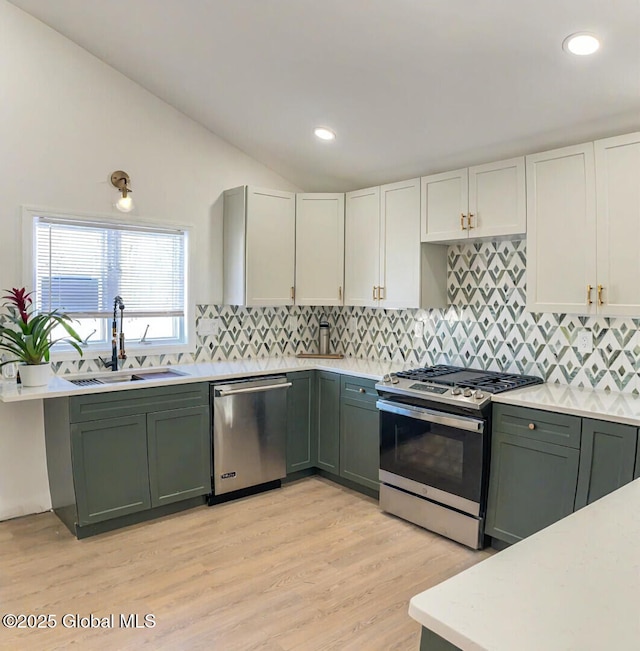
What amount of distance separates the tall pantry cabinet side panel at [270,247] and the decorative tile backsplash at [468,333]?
353 millimetres

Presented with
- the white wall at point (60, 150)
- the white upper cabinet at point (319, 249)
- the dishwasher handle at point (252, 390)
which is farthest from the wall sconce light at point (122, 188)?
the dishwasher handle at point (252, 390)

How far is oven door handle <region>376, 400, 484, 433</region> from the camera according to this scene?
2926 mm

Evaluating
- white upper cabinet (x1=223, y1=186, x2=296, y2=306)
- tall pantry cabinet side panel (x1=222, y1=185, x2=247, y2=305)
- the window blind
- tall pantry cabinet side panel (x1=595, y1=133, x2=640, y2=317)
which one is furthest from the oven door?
the window blind

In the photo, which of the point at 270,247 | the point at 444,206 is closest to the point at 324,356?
the point at 270,247

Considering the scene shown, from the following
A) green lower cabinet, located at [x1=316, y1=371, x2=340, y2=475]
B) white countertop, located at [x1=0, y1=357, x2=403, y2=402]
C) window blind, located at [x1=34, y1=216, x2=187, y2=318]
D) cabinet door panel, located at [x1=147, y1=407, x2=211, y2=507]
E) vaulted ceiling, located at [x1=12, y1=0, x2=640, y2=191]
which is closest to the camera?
vaulted ceiling, located at [x1=12, y1=0, x2=640, y2=191]

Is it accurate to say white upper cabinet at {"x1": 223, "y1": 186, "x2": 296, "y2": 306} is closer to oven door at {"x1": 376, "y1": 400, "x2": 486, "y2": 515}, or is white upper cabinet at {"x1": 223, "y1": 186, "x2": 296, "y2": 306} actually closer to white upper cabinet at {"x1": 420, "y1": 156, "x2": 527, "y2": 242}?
white upper cabinet at {"x1": 420, "y1": 156, "x2": 527, "y2": 242}

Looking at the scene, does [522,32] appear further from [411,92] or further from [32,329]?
[32,329]

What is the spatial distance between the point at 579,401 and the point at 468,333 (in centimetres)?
108

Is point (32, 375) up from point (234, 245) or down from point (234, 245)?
down

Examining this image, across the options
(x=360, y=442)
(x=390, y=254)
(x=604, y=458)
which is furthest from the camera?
(x=390, y=254)

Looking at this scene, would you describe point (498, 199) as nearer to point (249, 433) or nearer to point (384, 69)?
point (384, 69)

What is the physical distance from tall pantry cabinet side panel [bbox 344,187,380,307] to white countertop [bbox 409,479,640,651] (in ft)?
9.61

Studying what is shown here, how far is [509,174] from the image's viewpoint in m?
3.15

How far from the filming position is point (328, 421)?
13.1 feet
